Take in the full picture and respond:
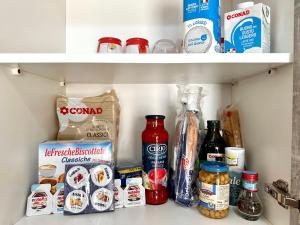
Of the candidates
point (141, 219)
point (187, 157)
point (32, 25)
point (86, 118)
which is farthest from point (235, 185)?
point (32, 25)

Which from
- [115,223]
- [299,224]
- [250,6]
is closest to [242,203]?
[299,224]

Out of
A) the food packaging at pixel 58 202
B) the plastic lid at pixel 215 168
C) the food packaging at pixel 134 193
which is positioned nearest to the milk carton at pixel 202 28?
the plastic lid at pixel 215 168

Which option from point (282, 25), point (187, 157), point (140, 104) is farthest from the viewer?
point (140, 104)

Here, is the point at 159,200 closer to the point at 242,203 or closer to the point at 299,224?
the point at 242,203

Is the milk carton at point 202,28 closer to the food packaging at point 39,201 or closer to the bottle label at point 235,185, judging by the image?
the bottle label at point 235,185

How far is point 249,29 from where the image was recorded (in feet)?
1.75

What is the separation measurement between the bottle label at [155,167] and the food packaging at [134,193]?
21mm

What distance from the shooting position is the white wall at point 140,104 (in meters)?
0.85

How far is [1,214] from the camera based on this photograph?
50 centimetres

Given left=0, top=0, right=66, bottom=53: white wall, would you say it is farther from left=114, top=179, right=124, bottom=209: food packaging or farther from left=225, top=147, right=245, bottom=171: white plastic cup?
left=225, top=147, right=245, bottom=171: white plastic cup

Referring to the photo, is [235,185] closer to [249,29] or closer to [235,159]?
[235,159]

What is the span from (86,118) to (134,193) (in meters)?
0.29

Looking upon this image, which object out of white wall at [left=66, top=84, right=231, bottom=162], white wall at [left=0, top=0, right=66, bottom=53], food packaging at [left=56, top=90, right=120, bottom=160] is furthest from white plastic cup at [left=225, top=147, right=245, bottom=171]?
white wall at [left=0, top=0, right=66, bottom=53]

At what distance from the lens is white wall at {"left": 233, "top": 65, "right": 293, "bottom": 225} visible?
19.5 inches
